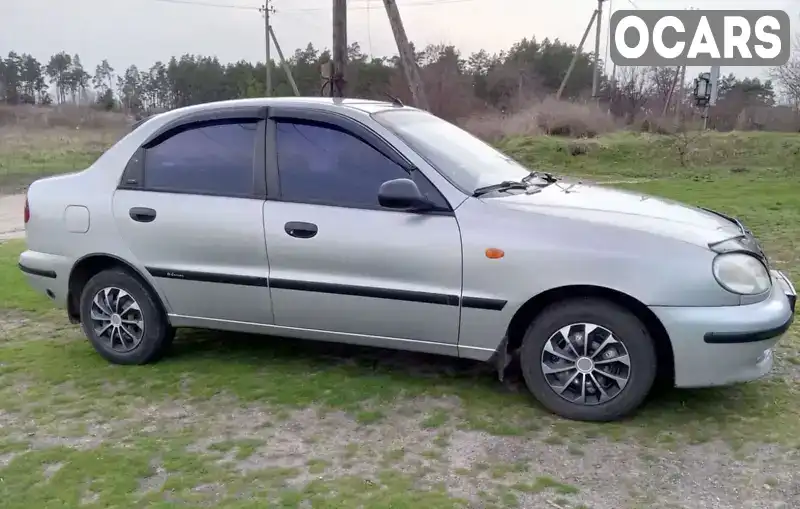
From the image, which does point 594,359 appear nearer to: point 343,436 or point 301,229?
point 343,436

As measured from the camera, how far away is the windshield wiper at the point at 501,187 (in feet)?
13.6

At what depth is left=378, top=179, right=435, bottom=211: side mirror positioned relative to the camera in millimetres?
3961

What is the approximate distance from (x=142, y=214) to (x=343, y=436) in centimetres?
195

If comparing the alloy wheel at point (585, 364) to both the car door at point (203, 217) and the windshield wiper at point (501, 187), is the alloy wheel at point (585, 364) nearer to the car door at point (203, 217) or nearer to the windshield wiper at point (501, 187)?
the windshield wiper at point (501, 187)

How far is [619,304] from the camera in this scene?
12.5 ft

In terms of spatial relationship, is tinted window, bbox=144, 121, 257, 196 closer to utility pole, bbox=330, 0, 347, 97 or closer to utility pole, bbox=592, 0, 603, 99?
utility pole, bbox=330, 0, 347, 97

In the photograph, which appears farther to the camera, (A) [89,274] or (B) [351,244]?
(A) [89,274]

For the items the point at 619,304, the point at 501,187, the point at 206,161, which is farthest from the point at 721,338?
the point at 206,161

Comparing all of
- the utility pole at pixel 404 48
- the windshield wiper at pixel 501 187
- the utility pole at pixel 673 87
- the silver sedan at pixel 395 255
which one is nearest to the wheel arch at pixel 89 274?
the silver sedan at pixel 395 255

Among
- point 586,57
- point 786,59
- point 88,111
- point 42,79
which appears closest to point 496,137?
point 786,59

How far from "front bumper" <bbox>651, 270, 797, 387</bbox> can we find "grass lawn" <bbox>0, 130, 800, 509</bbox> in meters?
0.31

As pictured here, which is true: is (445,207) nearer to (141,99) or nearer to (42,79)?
(141,99)

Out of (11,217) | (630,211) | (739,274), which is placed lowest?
(11,217)

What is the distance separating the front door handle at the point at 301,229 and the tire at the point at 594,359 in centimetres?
131
